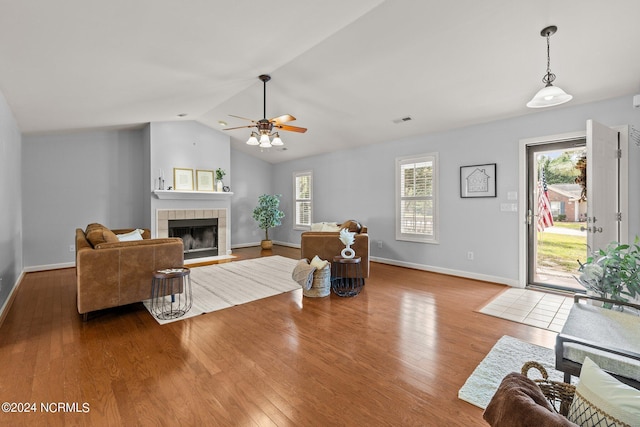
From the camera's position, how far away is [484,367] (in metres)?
2.21

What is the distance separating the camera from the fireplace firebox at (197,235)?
648cm

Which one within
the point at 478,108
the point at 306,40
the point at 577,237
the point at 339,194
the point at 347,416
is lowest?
the point at 347,416

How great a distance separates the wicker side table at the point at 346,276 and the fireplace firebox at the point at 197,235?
3773mm

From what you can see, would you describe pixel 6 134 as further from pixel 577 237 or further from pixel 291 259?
pixel 577 237

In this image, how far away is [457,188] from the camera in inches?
196

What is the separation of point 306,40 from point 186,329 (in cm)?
330

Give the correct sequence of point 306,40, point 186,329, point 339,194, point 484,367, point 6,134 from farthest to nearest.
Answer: point 339,194 → point 6,134 → point 306,40 → point 186,329 → point 484,367

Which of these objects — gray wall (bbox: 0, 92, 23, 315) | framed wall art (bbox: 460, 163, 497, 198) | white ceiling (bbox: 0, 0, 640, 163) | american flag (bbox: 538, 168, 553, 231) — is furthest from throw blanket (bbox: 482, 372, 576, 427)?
gray wall (bbox: 0, 92, 23, 315)

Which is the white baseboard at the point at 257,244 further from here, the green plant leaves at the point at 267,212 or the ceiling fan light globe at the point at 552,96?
the ceiling fan light globe at the point at 552,96

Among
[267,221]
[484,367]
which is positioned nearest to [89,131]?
[267,221]

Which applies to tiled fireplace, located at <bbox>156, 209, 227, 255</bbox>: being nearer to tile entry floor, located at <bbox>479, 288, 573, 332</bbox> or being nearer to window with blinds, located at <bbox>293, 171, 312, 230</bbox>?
window with blinds, located at <bbox>293, 171, 312, 230</bbox>

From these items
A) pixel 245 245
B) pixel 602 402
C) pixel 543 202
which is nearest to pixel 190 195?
pixel 245 245

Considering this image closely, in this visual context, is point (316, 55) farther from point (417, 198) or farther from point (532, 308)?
point (532, 308)

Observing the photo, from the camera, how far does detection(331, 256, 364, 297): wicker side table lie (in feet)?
13.1
